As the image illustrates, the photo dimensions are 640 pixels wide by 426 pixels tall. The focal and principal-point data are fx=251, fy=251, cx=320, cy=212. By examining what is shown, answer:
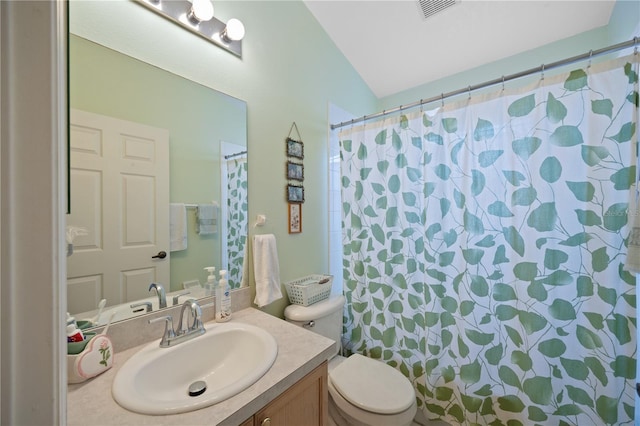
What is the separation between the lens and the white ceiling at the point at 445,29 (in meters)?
1.51

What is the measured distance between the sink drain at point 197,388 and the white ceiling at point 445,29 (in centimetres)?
216

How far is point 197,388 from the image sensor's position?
34.1 inches

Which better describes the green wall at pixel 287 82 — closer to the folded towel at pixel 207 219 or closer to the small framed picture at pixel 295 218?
the small framed picture at pixel 295 218

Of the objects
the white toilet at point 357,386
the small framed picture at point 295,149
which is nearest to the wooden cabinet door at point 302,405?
the white toilet at point 357,386

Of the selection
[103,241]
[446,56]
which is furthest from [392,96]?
[103,241]

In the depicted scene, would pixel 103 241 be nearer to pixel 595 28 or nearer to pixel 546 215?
pixel 546 215

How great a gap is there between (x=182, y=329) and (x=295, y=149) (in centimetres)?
114

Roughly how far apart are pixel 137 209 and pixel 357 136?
55.4 inches

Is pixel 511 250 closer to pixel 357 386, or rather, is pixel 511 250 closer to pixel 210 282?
pixel 357 386

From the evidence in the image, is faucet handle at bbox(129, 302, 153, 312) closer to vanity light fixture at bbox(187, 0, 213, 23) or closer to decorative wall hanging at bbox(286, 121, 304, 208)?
decorative wall hanging at bbox(286, 121, 304, 208)

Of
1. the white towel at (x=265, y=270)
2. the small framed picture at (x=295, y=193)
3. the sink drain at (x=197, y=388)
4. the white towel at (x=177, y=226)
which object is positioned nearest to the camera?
the sink drain at (x=197, y=388)

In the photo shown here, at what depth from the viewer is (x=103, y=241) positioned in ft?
2.94

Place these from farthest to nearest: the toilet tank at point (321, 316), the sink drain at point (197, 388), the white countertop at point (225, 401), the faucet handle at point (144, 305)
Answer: the toilet tank at point (321, 316)
the faucet handle at point (144, 305)
the sink drain at point (197, 388)
the white countertop at point (225, 401)

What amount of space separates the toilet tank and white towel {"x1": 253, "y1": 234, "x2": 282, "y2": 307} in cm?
17
